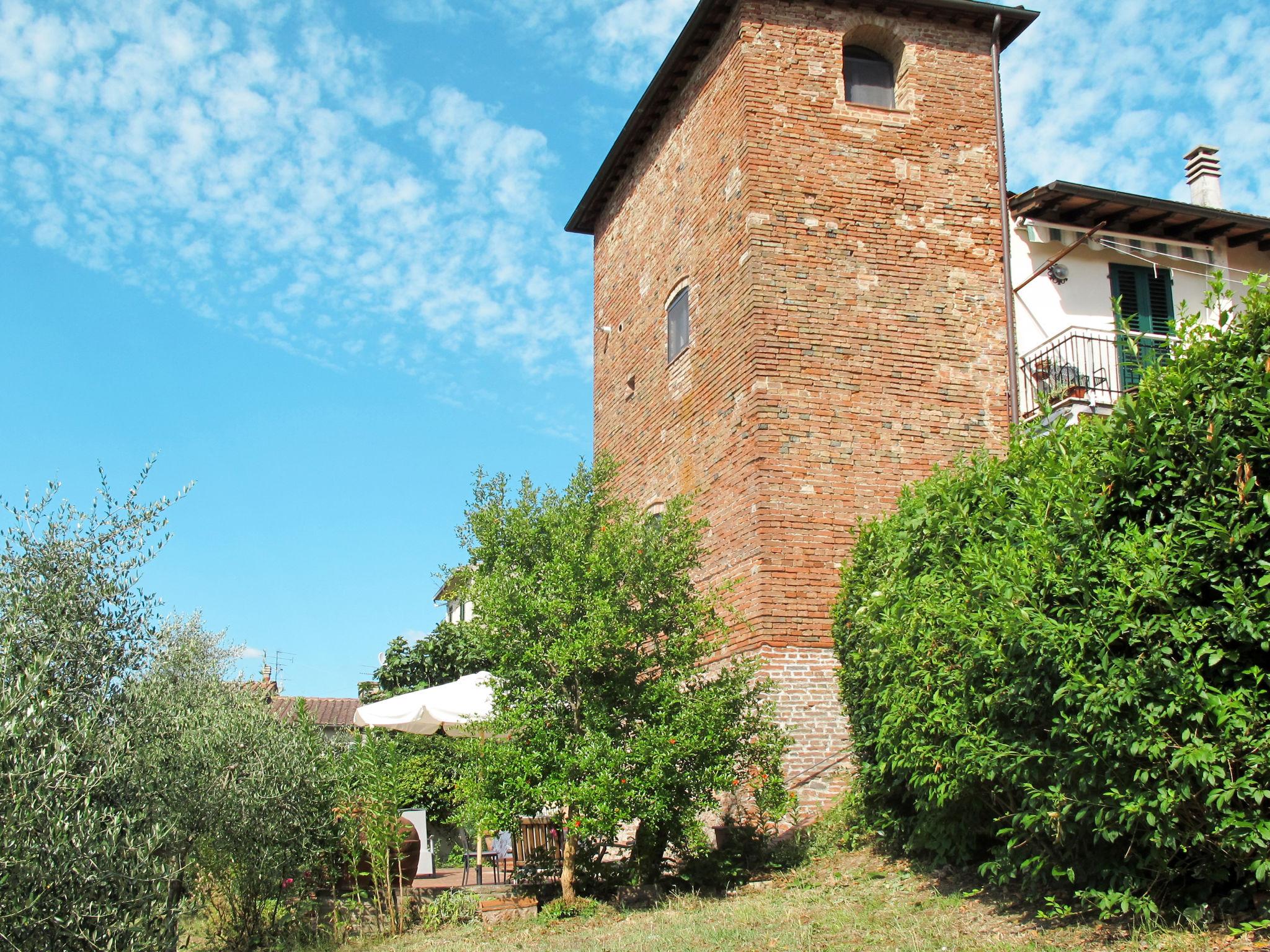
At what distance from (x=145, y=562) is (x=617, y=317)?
11.5 m

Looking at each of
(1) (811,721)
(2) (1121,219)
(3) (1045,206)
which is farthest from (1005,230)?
(1) (811,721)

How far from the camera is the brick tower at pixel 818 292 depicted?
12375mm

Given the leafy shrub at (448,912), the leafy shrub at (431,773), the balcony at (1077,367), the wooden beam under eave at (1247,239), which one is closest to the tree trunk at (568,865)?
the leafy shrub at (448,912)

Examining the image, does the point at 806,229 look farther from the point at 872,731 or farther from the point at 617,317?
the point at 872,731

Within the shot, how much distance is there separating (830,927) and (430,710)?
562 cm

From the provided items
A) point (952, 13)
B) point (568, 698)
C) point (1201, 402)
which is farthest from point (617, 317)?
point (1201, 402)

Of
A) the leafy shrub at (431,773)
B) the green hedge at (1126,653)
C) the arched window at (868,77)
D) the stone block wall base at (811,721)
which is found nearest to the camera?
the green hedge at (1126,653)

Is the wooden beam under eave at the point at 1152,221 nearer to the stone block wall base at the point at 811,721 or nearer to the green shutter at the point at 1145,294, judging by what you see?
the green shutter at the point at 1145,294

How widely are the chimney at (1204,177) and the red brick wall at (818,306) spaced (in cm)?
501

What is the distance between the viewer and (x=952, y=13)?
47.4 ft

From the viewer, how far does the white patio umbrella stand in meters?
11.5

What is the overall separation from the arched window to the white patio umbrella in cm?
910

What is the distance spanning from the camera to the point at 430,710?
11633mm

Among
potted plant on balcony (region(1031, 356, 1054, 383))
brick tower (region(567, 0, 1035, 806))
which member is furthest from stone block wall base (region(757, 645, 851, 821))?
potted plant on balcony (region(1031, 356, 1054, 383))
